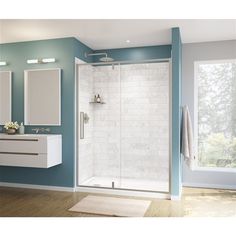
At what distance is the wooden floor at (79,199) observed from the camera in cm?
334

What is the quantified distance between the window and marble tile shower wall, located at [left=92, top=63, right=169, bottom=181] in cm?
63

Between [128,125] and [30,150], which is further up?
[128,125]

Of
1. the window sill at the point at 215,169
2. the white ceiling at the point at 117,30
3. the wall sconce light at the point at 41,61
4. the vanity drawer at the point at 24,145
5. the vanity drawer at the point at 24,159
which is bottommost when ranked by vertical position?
the window sill at the point at 215,169

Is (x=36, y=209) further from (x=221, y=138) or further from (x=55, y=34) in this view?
(x=221, y=138)

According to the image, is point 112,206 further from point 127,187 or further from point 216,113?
point 216,113

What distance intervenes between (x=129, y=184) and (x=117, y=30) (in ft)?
8.43

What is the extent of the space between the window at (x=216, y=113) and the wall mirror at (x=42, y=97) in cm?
248

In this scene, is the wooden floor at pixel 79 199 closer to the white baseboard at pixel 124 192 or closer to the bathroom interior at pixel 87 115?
the white baseboard at pixel 124 192

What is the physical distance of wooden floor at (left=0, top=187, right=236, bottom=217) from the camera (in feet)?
11.0

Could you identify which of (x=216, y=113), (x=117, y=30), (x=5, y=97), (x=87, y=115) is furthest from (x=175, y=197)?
(x=5, y=97)

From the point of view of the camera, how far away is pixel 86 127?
4.82 metres

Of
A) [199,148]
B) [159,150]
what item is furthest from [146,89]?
[199,148]

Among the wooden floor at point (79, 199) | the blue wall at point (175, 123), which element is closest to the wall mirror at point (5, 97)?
the wooden floor at point (79, 199)

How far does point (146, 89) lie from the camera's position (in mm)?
4852
